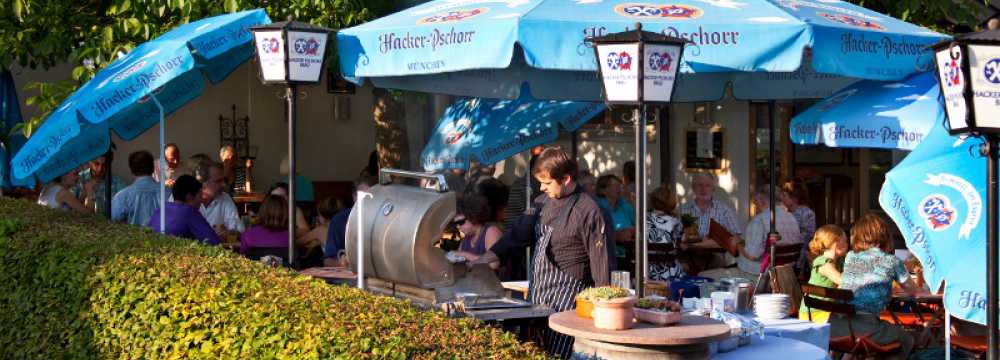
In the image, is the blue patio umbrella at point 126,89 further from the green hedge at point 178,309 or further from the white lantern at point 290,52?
the white lantern at point 290,52

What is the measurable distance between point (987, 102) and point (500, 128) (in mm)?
6429

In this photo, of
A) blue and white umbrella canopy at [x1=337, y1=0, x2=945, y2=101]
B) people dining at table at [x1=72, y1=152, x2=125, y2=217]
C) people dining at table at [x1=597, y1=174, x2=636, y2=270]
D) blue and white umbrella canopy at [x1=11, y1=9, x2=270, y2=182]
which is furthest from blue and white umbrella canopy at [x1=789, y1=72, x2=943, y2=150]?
people dining at table at [x1=72, y1=152, x2=125, y2=217]

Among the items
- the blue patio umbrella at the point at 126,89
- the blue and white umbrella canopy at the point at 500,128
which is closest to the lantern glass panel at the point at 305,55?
the blue patio umbrella at the point at 126,89

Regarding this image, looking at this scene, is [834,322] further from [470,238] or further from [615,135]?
[615,135]

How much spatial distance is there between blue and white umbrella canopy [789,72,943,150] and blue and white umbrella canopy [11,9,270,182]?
3799 millimetres

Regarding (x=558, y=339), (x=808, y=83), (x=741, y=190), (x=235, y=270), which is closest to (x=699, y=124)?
(x=741, y=190)

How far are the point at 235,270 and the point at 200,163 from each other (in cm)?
772

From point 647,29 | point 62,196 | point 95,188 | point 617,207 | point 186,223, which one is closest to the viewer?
point 647,29

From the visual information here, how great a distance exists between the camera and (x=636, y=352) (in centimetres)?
561

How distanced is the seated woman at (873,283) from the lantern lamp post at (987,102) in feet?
9.42

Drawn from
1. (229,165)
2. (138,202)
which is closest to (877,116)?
(138,202)

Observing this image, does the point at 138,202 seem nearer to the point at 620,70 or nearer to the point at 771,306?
the point at 620,70

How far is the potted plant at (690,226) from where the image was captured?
38.9 ft

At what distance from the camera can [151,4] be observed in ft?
41.0
